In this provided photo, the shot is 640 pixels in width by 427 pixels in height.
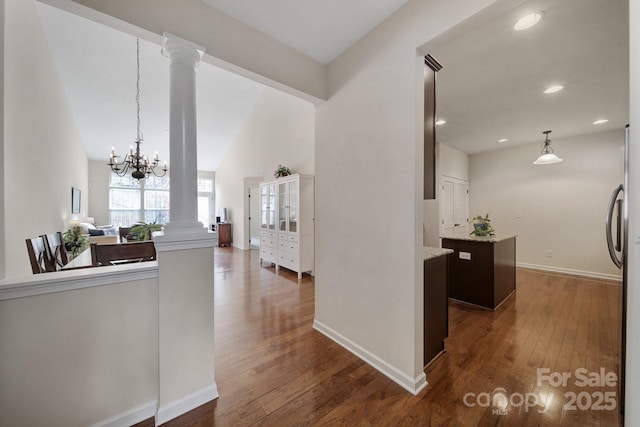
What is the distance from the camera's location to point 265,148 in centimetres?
620

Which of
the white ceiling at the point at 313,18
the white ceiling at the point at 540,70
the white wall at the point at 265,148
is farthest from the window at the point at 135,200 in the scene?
the white ceiling at the point at 540,70

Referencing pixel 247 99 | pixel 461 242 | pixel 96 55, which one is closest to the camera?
pixel 461 242

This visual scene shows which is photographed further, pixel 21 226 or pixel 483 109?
pixel 483 109

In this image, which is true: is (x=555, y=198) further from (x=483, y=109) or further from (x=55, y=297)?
(x=55, y=297)

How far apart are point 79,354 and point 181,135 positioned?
1.35m

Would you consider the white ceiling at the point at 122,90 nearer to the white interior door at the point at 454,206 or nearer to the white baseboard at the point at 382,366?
the white interior door at the point at 454,206

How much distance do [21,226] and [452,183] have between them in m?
6.46

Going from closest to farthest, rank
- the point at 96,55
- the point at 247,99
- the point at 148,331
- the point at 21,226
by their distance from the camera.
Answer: the point at 148,331, the point at 21,226, the point at 96,55, the point at 247,99

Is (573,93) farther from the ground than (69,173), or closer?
farther from the ground

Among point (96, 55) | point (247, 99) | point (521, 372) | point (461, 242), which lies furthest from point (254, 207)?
point (521, 372)

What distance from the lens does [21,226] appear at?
2.25 m

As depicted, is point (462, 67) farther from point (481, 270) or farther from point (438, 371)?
point (438, 371)

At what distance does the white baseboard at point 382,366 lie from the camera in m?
1.64

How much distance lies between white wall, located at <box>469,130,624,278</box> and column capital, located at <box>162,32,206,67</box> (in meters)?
6.11
